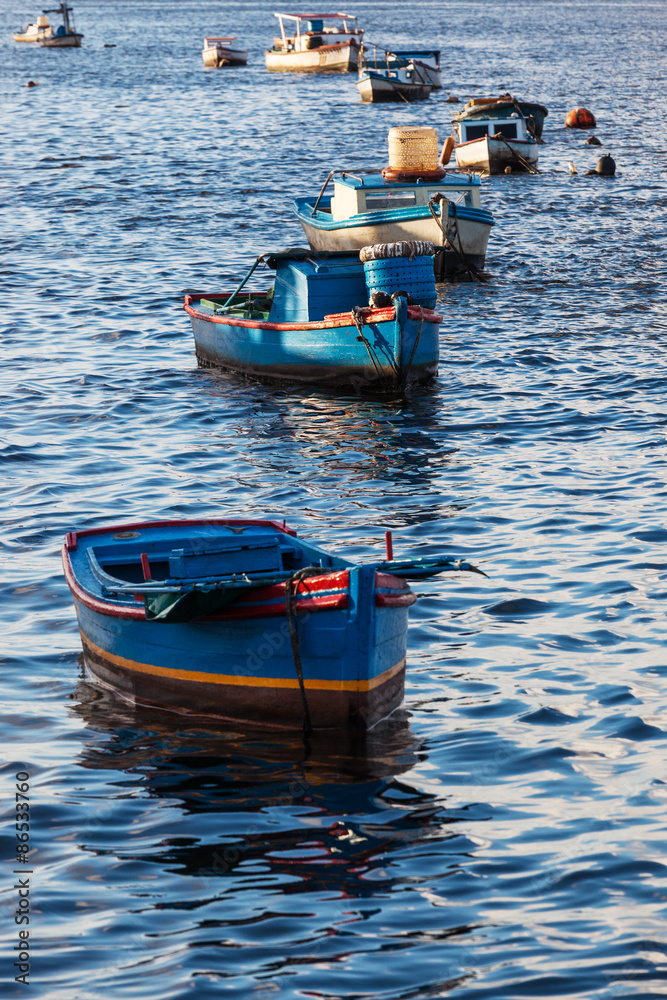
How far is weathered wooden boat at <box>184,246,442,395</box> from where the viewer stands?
1620 cm

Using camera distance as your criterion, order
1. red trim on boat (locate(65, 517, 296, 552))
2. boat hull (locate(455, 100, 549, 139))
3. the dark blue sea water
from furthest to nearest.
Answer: boat hull (locate(455, 100, 549, 139))
red trim on boat (locate(65, 517, 296, 552))
the dark blue sea water

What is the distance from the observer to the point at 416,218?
22125 millimetres

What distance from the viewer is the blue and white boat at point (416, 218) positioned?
72.3 feet

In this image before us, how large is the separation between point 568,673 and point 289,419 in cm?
765

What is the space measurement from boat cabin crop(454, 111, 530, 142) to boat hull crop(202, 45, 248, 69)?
123 ft

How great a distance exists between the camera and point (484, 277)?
77.9ft

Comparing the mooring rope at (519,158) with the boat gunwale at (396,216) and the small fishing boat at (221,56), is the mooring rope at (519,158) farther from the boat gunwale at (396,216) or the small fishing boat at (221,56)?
the small fishing boat at (221,56)

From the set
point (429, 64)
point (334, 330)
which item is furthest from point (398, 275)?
point (429, 64)

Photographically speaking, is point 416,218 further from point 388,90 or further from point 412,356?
point 388,90

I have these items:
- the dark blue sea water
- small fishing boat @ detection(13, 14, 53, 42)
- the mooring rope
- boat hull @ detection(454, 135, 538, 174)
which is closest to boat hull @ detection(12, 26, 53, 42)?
small fishing boat @ detection(13, 14, 53, 42)

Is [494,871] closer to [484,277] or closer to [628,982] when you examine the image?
[628,982]

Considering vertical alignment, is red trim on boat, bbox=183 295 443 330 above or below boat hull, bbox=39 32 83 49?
below

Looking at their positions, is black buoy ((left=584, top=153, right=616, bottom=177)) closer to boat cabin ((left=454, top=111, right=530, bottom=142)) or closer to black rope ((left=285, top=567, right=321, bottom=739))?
boat cabin ((left=454, top=111, right=530, bottom=142))

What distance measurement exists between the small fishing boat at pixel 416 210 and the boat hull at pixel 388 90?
3514 centimetres
